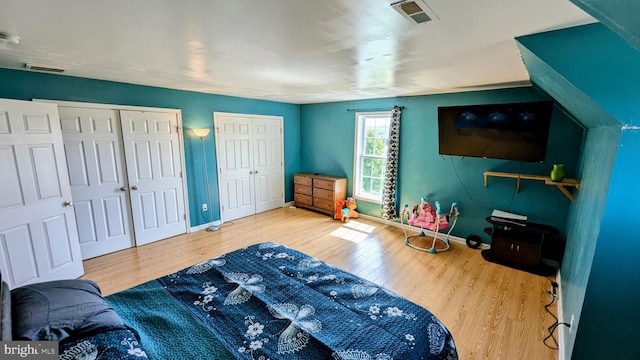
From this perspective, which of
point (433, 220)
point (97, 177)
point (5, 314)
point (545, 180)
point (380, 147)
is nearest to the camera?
point (5, 314)

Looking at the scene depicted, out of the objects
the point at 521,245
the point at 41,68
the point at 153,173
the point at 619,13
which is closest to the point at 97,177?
the point at 153,173

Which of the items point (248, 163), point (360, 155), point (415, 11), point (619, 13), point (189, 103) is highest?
point (415, 11)

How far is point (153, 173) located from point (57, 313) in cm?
301

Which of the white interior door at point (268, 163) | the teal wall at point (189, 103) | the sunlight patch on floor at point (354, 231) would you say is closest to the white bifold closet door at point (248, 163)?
the white interior door at point (268, 163)

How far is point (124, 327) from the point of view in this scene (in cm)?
131

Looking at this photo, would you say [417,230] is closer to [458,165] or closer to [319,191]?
[458,165]

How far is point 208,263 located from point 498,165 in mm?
3763

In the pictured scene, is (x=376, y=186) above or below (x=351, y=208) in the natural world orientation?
above

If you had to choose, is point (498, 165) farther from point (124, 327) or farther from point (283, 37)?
point (124, 327)

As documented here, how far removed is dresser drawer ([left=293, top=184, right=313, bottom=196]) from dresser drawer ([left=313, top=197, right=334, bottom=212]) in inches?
7.6

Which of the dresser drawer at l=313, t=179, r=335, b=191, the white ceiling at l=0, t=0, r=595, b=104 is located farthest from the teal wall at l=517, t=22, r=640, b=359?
the dresser drawer at l=313, t=179, r=335, b=191

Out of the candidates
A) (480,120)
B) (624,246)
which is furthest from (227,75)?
(624,246)

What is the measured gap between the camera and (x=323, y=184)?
521cm

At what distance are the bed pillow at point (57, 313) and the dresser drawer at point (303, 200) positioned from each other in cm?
420
